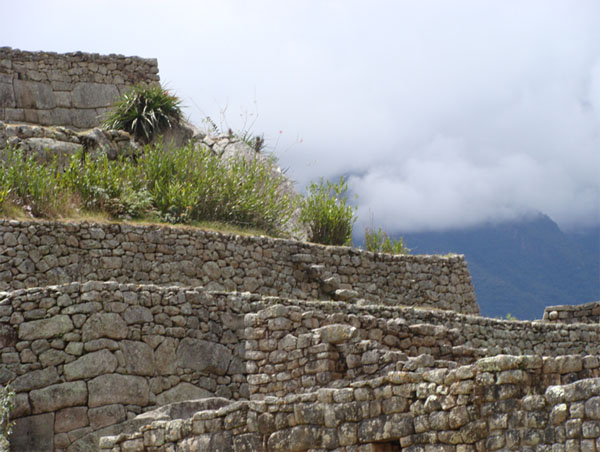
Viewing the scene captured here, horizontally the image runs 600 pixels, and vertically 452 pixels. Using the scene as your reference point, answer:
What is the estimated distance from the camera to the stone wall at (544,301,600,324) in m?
19.8

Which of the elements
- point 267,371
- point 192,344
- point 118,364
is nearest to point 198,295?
point 192,344

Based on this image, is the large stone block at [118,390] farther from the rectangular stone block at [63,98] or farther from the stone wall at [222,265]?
the rectangular stone block at [63,98]

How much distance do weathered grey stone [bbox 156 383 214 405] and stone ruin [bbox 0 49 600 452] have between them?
20mm

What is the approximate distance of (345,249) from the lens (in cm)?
2158

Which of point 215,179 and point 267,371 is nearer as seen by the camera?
point 267,371

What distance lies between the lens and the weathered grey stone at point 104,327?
13.9 meters

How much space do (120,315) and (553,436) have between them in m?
8.17

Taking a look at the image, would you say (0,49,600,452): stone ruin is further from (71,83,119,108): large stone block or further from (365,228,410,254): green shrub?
(71,83,119,108): large stone block

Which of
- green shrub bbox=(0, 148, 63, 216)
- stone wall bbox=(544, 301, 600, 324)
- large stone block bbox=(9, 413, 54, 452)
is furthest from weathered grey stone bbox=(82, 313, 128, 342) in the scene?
stone wall bbox=(544, 301, 600, 324)

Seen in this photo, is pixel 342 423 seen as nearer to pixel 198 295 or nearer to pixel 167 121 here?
pixel 198 295

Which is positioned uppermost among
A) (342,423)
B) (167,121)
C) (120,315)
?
(167,121)

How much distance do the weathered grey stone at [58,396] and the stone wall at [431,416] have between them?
382 cm

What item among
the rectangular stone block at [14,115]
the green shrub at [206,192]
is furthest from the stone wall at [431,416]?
the rectangular stone block at [14,115]

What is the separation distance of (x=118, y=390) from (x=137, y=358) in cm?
58
